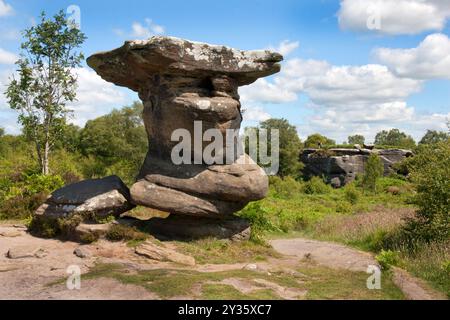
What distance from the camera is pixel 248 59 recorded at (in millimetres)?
12555

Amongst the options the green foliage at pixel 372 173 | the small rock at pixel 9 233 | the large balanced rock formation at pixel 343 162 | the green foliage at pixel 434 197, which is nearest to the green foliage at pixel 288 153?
the large balanced rock formation at pixel 343 162

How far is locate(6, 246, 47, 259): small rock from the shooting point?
35.4 ft

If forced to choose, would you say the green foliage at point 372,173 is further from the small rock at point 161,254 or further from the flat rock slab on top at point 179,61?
the small rock at point 161,254

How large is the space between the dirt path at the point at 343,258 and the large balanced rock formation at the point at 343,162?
1155 inches

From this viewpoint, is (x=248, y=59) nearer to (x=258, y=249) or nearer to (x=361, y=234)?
(x=258, y=249)

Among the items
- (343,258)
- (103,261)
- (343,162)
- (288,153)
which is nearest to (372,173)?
(343,162)

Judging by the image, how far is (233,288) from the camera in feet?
27.6

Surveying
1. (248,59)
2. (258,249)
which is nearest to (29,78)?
(248,59)

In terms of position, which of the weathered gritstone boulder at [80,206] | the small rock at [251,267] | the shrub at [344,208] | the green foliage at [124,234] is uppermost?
the weathered gritstone boulder at [80,206]

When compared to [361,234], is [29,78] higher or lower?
higher

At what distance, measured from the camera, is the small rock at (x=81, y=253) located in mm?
10828

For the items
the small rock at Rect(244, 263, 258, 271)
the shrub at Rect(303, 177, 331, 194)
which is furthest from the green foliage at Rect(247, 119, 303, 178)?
the small rock at Rect(244, 263, 258, 271)
